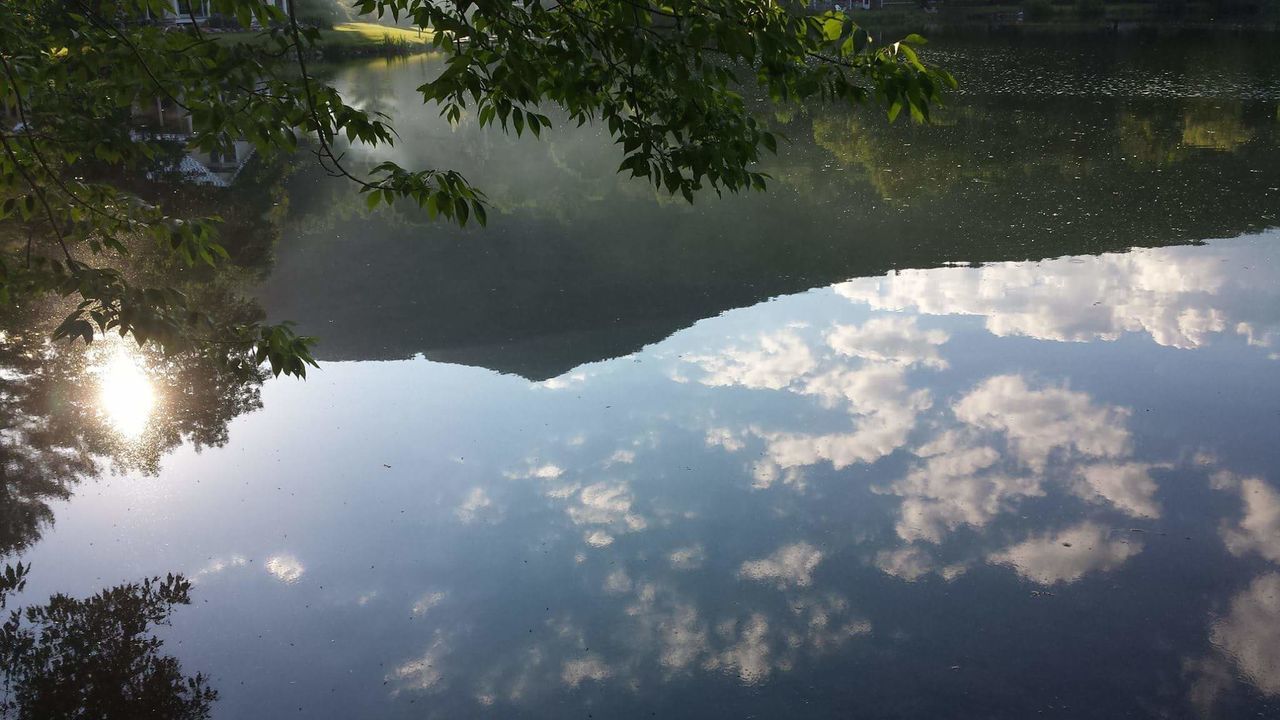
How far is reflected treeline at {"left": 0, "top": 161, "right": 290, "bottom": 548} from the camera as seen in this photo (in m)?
10.5

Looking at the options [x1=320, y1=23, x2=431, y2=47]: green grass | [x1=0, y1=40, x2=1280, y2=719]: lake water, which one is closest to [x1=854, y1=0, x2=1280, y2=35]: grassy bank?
[x1=320, y1=23, x2=431, y2=47]: green grass

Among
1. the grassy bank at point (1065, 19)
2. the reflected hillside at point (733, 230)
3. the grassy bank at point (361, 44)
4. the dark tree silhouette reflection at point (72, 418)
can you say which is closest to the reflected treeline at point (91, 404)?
the dark tree silhouette reflection at point (72, 418)

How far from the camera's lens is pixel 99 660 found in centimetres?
759

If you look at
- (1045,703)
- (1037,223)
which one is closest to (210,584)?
(1045,703)

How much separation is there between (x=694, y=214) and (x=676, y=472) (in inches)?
521

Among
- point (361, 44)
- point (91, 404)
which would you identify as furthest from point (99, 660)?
A: point (361, 44)

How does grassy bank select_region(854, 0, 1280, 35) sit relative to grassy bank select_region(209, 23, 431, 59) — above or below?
above

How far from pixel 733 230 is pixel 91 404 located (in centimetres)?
1315

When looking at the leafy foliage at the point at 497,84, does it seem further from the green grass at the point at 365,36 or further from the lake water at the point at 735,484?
the green grass at the point at 365,36

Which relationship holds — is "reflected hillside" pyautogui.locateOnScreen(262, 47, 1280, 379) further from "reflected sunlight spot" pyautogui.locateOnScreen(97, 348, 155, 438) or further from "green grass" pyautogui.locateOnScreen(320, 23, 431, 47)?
"green grass" pyautogui.locateOnScreen(320, 23, 431, 47)

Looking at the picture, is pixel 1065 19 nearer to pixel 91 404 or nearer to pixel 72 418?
pixel 91 404

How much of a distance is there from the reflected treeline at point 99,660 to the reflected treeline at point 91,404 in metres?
1.61

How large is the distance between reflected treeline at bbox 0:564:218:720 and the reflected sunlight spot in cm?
353

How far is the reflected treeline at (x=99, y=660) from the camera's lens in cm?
709
